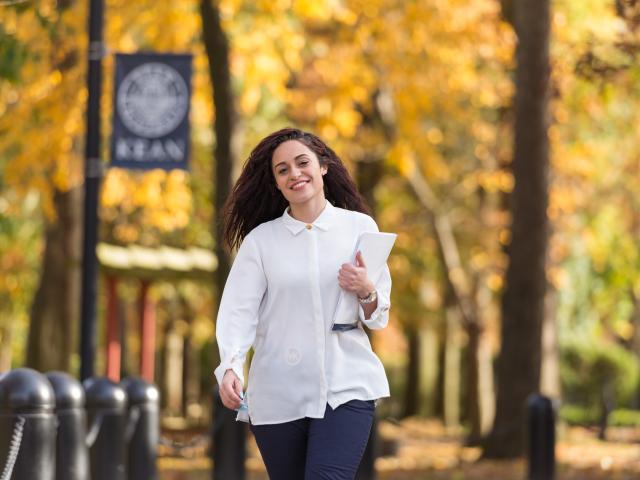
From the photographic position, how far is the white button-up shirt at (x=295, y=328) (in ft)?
19.0

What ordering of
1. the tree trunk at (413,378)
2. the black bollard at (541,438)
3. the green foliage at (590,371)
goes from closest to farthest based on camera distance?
1. the black bollard at (541,438)
2. the green foliage at (590,371)
3. the tree trunk at (413,378)

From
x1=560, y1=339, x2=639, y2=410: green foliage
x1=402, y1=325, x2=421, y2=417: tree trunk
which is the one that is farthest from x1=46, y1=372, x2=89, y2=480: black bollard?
x1=402, y1=325, x2=421, y2=417: tree trunk

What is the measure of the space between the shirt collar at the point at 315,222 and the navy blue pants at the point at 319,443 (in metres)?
0.67

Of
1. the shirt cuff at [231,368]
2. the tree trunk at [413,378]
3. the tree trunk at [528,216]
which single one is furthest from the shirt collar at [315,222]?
the tree trunk at [413,378]

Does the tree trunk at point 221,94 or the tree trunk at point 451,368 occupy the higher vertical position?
the tree trunk at point 221,94

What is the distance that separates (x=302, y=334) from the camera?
5.85 meters

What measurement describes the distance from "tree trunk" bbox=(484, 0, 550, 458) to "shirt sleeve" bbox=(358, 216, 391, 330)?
11.4 meters

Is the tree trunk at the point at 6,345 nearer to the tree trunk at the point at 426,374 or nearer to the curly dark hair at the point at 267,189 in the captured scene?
the tree trunk at the point at 426,374

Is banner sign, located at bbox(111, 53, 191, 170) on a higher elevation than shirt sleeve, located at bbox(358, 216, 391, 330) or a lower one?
higher

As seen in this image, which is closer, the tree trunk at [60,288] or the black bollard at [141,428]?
the black bollard at [141,428]

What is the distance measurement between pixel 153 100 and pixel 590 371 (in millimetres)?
22275

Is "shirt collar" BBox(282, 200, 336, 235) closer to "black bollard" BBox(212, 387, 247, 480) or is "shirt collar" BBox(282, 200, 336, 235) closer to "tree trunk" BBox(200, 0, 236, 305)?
"black bollard" BBox(212, 387, 247, 480)

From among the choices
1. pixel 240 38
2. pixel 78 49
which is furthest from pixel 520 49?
pixel 78 49

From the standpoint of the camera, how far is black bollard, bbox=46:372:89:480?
9609mm
